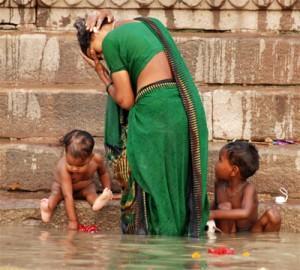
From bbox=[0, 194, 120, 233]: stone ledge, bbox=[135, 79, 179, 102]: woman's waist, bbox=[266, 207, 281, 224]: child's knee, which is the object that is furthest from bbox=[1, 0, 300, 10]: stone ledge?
bbox=[266, 207, 281, 224]: child's knee

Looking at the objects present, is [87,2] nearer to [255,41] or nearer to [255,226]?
[255,41]

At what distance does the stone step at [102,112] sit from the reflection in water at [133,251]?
103cm

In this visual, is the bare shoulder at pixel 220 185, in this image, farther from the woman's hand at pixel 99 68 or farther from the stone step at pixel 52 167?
the woman's hand at pixel 99 68

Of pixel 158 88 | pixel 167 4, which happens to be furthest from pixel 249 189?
pixel 167 4

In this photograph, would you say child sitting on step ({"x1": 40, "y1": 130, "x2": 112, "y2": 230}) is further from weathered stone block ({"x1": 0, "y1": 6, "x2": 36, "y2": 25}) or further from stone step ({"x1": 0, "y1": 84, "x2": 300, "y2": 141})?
weathered stone block ({"x1": 0, "y1": 6, "x2": 36, "y2": 25})

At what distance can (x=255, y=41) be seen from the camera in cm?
764

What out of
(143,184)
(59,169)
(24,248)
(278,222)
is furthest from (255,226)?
(24,248)

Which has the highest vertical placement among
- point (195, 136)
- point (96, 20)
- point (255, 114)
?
point (96, 20)

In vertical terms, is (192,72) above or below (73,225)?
above

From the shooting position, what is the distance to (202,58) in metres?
7.69

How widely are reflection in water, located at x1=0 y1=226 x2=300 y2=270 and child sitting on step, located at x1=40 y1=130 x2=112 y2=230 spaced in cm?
22

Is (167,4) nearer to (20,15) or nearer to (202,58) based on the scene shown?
(202,58)

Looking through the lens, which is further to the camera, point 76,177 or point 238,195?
point 76,177

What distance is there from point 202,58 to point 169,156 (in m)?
1.43
